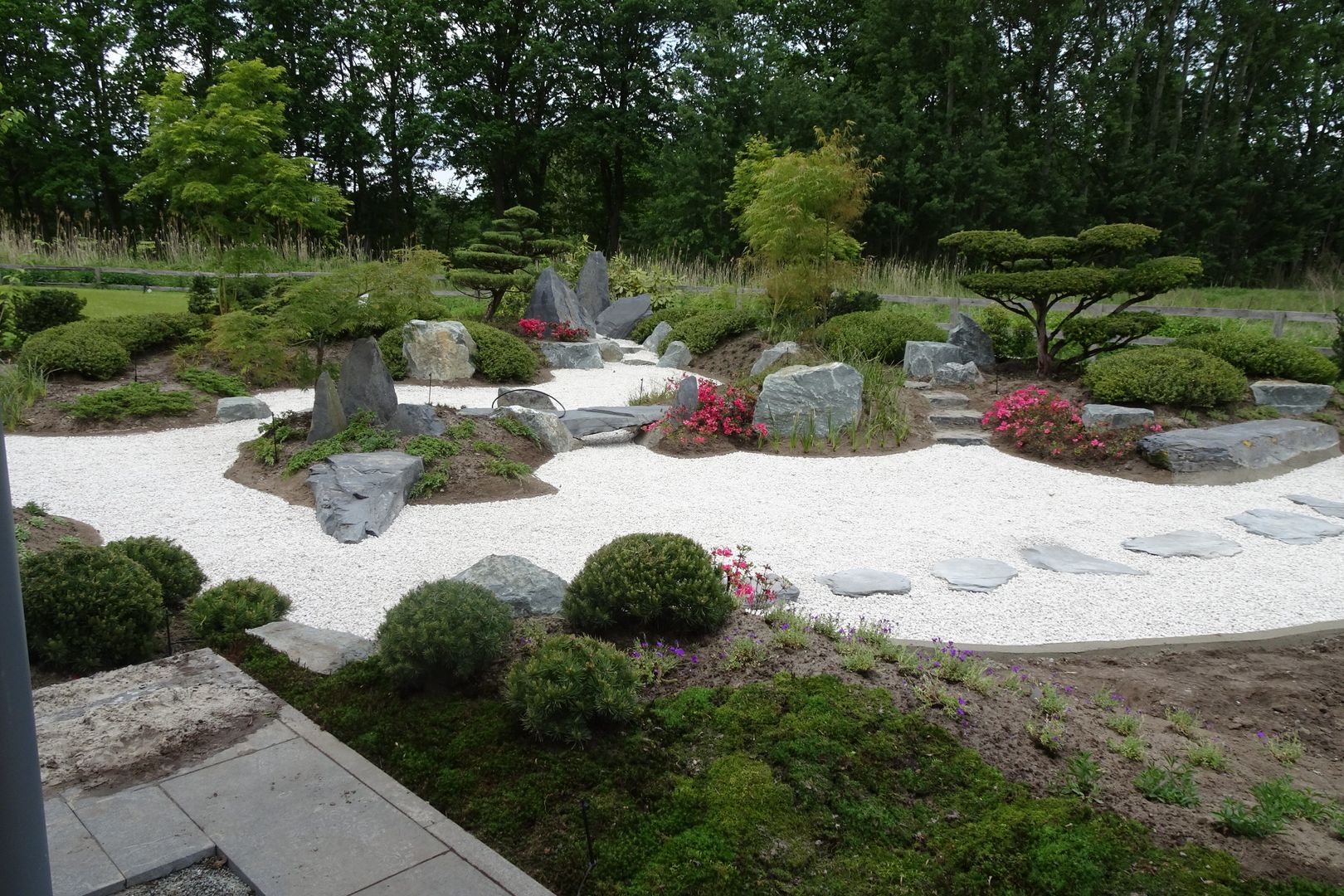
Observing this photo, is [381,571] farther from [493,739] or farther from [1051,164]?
[1051,164]

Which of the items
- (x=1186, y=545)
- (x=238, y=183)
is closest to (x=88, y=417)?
(x=238, y=183)

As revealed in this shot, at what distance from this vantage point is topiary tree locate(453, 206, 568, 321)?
13.0 metres

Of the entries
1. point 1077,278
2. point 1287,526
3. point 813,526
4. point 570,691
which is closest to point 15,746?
point 570,691

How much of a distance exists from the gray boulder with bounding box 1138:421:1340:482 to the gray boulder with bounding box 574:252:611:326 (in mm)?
10152

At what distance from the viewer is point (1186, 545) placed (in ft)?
17.6

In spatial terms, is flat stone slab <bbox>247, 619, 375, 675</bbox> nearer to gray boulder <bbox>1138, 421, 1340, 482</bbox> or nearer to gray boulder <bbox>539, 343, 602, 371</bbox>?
gray boulder <bbox>1138, 421, 1340, 482</bbox>

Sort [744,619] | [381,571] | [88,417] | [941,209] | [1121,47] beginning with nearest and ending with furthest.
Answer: [744,619] < [381,571] < [88,417] < [1121,47] < [941,209]

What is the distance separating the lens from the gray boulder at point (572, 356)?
1184 cm

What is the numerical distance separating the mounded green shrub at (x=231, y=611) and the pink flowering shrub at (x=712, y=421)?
4.27 m

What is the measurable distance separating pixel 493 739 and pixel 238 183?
1047 centimetres

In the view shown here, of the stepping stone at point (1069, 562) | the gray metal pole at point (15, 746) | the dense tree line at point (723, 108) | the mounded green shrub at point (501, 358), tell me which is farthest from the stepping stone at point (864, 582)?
the dense tree line at point (723, 108)

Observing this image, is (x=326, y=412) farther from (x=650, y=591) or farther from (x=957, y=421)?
(x=957, y=421)

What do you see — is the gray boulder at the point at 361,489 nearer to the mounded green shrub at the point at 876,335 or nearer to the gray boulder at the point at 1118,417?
the mounded green shrub at the point at 876,335

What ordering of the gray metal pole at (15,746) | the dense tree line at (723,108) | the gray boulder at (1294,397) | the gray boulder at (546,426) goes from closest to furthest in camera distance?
the gray metal pole at (15,746), the gray boulder at (546,426), the gray boulder at (1294,397), the dense tree line at (723,108)
